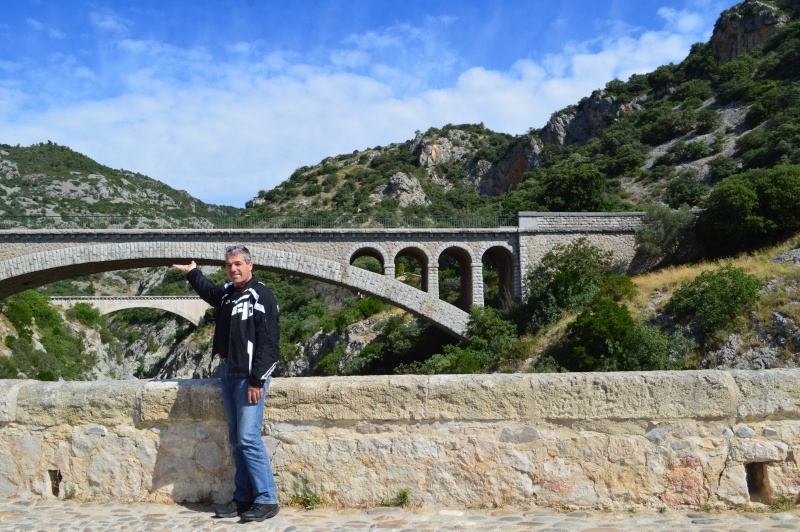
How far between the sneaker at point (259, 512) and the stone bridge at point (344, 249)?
20612mm

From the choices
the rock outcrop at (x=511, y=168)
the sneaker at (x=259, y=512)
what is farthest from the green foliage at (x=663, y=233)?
the rock outcrop at (x=511, y=168)

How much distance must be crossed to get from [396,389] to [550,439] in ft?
2.88

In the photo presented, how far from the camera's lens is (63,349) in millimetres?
37281

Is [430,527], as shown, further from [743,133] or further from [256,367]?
[743,133]

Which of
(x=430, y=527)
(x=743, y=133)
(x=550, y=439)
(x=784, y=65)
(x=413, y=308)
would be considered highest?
(x=784, y=65)

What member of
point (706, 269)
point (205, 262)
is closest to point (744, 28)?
point (706, 269)

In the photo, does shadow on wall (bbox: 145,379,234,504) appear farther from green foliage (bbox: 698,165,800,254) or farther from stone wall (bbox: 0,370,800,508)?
green foliage (bbox: 698,165,800,254)

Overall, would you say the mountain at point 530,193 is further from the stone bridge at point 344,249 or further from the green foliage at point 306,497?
the green foliage at point 306,497

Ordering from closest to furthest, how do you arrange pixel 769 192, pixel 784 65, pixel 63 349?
pixel 769 192 < pixel 63 349 < pixel 784 65

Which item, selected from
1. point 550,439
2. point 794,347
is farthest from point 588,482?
point 794,347

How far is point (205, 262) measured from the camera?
23531 millimetres

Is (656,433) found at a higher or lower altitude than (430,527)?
higher

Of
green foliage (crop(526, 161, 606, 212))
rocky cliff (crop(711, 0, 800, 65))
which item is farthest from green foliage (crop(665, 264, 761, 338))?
rocky cliff (crop(711, 0, 800, 65))

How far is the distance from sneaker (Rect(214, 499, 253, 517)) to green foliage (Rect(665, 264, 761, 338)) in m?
16.8
